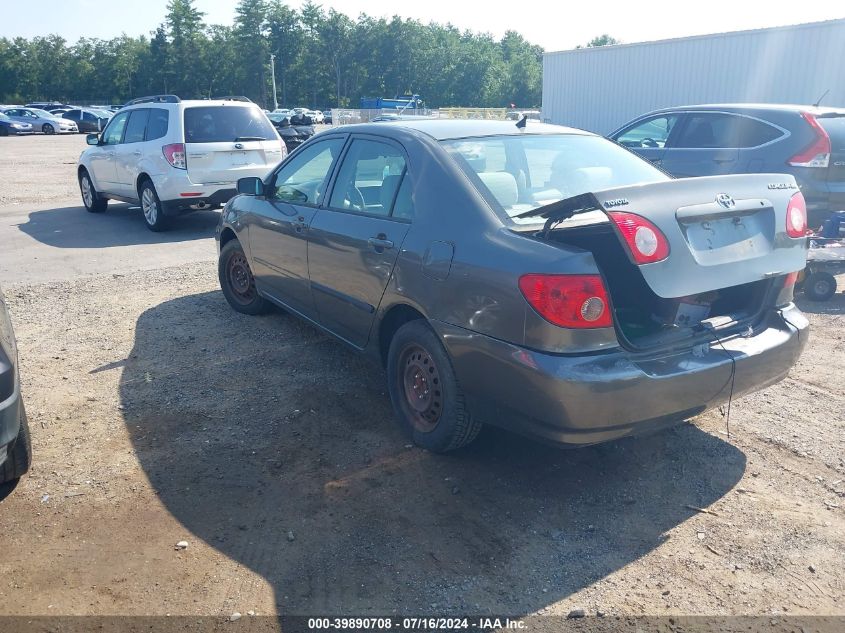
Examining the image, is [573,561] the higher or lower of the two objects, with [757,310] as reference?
lower

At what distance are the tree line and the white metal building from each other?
72645 mm

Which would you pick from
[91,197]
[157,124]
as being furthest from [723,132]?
[91,197]

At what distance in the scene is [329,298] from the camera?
462cm

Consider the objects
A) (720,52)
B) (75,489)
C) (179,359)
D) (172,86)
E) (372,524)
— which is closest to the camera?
(372,524)

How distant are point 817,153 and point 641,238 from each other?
5.71m

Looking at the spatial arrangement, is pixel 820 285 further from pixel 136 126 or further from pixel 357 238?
pixel 136 126

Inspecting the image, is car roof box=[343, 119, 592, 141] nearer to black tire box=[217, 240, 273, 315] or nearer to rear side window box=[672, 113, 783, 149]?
black tire box=[217, 240, 273, 315]

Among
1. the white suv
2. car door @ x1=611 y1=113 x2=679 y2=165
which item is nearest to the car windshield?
car door @ x1=611 y1=113 x2=679 y2=165

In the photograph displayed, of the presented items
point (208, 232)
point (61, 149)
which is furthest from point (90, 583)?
point (61, 149)

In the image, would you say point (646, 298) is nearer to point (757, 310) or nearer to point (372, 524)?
point (757, 310)

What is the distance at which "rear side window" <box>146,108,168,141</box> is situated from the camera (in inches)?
404

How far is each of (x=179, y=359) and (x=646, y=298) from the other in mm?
3505

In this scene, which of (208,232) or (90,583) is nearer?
(90,583)

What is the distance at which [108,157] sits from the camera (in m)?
11.5
